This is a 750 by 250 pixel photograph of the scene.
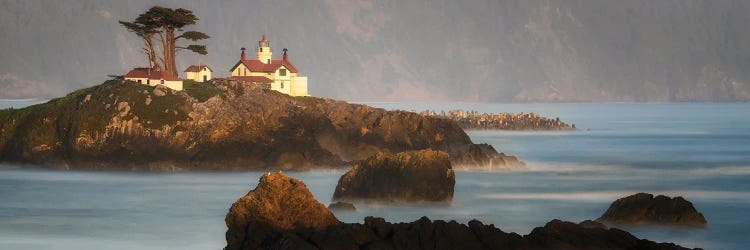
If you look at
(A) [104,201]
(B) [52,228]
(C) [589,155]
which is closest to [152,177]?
(A) [104,201]

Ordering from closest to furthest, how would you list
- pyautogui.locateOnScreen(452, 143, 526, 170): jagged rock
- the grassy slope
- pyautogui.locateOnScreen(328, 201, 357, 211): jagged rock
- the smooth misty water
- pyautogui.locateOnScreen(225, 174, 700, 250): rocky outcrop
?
pyautogui.locateOnScreen(225, 174, 700, 250): rocky outcrop < the smooth misty water < pyautogui.locateOnScreen(328, 201, 357, 211): jagged rock < pyautogui.locateOnScreen(452, 143, 526, 170): jagged rock < the grassy slope

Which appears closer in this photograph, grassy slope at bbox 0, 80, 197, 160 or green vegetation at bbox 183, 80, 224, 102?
grassy slope at bbox 0, 80, 197, 160

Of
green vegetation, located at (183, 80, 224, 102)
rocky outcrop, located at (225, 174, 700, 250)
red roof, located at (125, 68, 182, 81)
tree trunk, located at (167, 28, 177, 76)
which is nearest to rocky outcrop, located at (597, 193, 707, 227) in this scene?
rocky outcrop, located at (225, 174, 700, 250)

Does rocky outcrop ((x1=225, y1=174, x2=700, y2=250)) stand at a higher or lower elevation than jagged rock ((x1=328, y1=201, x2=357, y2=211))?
lower

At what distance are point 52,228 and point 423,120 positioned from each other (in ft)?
107

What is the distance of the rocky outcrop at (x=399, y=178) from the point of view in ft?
163

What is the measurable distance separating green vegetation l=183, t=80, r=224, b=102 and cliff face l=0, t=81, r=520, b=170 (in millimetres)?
250

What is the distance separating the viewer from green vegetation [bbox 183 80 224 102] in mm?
77188

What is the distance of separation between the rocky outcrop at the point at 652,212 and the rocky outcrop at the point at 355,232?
28.0 feet

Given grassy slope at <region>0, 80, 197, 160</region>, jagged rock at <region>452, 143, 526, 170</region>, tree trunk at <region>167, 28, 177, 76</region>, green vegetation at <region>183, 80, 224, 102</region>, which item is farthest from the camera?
tree trunk at <region>167, 28, 177, 76</region>

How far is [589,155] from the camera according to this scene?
9319 cm

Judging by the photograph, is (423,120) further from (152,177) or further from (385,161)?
(385,161)

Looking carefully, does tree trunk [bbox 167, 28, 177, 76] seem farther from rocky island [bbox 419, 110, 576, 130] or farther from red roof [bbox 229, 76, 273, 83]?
rocky island [bbox 419, 110, 576, 130]

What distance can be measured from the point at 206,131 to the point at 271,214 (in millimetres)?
39978
